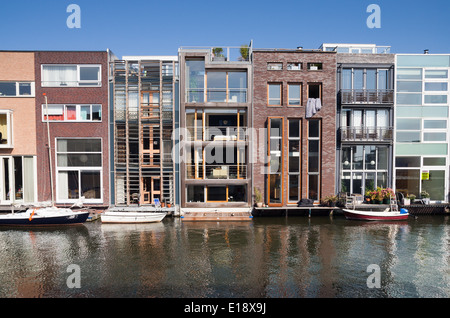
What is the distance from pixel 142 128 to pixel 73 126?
5.34 m

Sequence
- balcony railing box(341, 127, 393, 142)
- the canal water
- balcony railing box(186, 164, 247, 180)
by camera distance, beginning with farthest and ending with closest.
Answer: balcony railing box(341, 127, 393, 142), balcony railing box(186, 164, 247, 180), the canal water

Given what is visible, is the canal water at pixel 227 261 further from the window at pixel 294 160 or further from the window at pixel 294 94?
the window at pixel 294 94

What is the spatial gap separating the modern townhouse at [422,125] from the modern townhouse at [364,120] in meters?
0.92

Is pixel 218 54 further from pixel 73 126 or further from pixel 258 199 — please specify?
pixel 73 126

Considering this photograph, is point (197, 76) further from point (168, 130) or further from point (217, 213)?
point (217, 213)

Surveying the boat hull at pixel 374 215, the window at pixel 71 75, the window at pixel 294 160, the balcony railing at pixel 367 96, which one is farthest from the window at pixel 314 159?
the window at pixel 71 75

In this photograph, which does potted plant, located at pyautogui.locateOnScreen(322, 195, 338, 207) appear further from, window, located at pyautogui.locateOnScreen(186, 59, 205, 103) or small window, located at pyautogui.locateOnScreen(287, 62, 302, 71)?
window, located at pyautogui.locateOnScreen(186, 59, 205, 103)

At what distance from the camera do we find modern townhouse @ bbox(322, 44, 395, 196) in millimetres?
22781

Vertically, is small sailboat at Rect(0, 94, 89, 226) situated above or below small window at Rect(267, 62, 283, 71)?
below

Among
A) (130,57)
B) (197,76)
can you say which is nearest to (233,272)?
(197,76)

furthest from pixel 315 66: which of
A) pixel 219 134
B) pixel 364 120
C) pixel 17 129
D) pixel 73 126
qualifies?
pixel 17 129

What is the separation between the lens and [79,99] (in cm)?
2195

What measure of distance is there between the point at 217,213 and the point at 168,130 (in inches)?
300

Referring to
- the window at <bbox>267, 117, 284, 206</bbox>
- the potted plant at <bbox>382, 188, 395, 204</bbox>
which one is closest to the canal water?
the potted plant at <bbox>382, 188, 395, 204</bbox>
